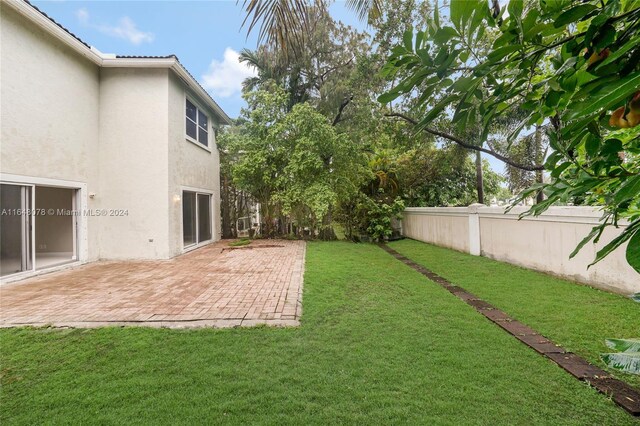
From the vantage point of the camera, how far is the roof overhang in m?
6.38

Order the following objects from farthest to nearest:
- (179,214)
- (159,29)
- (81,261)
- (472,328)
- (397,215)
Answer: (397,215) < (159,29) < (179,214) < (81,261) < (472,328)

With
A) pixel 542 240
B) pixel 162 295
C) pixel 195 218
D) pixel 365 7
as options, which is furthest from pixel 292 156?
pixel 365 7

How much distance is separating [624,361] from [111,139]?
10.9 m

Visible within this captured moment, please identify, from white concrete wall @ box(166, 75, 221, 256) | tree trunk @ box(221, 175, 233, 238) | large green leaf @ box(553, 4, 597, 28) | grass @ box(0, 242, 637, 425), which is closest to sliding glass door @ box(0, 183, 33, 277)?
white concrete wall @ box(166, 75, 221, 256)

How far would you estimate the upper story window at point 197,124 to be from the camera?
36.2ft

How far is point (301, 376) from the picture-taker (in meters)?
2.86

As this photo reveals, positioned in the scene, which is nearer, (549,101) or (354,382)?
(549,101)

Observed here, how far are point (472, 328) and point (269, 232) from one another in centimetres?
1135

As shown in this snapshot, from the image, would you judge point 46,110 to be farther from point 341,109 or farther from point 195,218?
point 341,109

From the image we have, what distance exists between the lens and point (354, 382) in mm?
2762

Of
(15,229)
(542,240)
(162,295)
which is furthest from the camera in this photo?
(542,240)

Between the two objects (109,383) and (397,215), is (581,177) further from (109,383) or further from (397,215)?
(397,215)

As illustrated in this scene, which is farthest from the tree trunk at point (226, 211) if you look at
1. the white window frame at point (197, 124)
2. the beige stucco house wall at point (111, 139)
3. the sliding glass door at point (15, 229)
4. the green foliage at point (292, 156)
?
the sliding glass door at point (15, 229)

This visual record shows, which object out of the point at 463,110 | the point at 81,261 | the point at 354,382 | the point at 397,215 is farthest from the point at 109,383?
the point at 397,215
